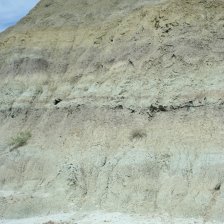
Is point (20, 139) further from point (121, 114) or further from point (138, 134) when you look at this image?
point (138, 134)

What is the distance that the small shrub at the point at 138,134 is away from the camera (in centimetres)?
2672

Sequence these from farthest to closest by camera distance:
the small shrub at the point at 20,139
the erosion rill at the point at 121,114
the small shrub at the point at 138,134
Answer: the small shrub at the point at 20,139
the small shrub at the point at 138,134
the erosion rill at the point at 121,114

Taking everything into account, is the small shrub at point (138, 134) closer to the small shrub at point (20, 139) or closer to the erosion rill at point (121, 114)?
the erosion rill at point (121, 114)

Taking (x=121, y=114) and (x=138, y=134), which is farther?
(x=121, y=114)

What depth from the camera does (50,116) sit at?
3234 centimetres

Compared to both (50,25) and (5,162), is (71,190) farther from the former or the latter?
(50,25)

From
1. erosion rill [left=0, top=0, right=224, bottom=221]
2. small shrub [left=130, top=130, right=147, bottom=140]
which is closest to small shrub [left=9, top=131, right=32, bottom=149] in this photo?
erosion rill [left=0, top=0, right=224, bottom=221]

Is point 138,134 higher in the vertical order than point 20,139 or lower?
higher

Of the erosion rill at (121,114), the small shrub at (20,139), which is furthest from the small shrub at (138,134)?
the small shrub at (20,139)

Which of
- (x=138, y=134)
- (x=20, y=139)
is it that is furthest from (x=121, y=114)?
(x=20, y=139)

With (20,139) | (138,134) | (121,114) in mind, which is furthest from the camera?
(20,139)

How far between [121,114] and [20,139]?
258 inches

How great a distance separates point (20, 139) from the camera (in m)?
31.8

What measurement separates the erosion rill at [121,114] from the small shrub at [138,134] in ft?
0.18
